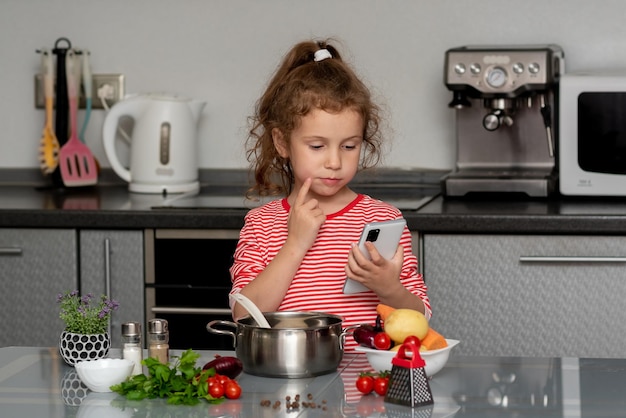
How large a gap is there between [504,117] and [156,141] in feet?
3.01

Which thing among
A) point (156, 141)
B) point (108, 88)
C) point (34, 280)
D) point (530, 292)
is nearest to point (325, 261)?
point (530, 292)

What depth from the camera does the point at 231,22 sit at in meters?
3.04

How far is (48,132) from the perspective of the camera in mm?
3066

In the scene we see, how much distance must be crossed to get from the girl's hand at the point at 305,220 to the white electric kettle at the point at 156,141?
121 cm

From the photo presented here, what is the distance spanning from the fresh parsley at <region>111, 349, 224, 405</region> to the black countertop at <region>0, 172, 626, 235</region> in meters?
1.13

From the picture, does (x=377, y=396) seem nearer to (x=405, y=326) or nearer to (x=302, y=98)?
(x=405, y=326)

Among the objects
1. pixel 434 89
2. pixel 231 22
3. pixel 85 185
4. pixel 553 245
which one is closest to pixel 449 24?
pixel 434 89

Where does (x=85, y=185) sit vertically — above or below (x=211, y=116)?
below

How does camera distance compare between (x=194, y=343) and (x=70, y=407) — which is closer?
(x=70, y=407)

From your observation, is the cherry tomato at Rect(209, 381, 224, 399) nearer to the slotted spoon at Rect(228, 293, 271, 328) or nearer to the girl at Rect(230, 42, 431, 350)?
the slotted spoon at Rect(228, 293, 271, 328)

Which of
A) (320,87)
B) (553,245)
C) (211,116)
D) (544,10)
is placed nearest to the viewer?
(320,87)

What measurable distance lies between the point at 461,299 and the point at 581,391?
1.09 meters

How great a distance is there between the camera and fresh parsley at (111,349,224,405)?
50.9 inches

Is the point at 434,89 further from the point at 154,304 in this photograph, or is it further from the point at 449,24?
the point at 154,304
